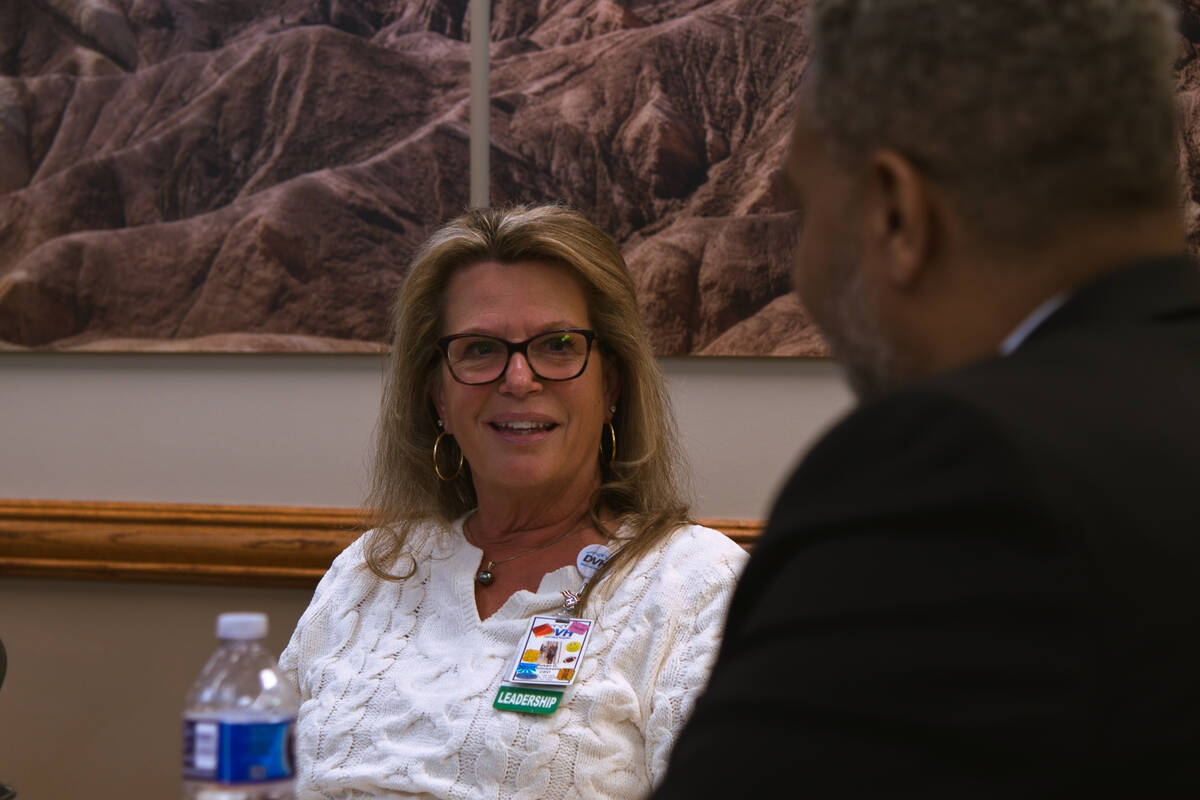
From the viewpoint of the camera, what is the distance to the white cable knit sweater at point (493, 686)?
191cm

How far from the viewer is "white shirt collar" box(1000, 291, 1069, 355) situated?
2.47 feet

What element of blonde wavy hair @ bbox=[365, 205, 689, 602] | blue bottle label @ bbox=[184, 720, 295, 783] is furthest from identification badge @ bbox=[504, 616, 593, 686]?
blue bottle label @ bbox=[184, 720, 295, 783]

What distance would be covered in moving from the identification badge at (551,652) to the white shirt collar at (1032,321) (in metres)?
1.34

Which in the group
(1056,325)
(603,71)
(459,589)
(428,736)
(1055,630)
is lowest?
(428,736)

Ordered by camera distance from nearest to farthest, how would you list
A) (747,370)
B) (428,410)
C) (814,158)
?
(814,158) < (428,410) < (747,370)

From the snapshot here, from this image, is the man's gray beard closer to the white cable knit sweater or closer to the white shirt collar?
the white shirt collar

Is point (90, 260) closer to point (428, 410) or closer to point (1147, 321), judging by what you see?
point (428, 410)

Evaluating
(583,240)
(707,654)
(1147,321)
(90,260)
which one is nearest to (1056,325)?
(1147,321)

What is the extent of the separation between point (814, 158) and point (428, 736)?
4.64ft

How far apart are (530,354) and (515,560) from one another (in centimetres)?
40

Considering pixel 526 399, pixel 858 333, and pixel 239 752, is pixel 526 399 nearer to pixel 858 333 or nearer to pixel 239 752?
pixel 239 752

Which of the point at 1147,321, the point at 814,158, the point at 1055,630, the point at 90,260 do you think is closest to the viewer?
the point at 1055,630

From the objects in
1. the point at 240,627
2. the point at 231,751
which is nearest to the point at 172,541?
the point at 240,627

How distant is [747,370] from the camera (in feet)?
9.71
